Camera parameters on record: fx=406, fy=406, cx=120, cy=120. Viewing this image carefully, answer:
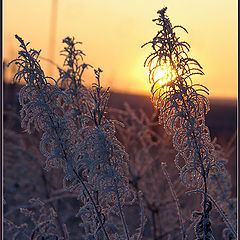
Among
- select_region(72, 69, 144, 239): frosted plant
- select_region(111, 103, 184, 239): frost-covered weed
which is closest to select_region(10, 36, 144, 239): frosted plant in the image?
select_region(72, 69, 144, 239): frosted plant

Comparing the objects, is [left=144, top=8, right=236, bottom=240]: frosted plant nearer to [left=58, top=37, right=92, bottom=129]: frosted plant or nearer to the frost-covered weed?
[left=58, top=37, right=92, bottom=129]: frosted plant

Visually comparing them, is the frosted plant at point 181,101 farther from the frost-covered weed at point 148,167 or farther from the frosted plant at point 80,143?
the frost-covered weed at point 148,167

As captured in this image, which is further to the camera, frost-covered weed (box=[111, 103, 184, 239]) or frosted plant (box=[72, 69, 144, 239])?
frost-covered weed (box=[111, 103, 184, 239])

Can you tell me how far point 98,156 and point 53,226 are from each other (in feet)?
2.11

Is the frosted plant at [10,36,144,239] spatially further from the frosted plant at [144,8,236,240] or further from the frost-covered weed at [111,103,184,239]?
the frost-covered weed at [111,103,184,239]

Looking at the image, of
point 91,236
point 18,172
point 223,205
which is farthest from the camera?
point 18,172

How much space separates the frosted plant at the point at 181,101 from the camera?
1.59 meters

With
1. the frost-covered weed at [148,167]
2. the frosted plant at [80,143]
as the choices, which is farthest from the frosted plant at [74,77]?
the frost-covered weed at [148,167]

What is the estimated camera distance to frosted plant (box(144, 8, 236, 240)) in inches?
62.8

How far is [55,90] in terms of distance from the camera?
1695 mm

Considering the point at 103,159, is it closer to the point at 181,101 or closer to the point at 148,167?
the point at 181,101

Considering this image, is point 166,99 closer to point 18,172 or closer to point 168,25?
point 168,25

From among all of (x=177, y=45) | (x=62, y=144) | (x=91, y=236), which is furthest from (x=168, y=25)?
(x=91, y=236)

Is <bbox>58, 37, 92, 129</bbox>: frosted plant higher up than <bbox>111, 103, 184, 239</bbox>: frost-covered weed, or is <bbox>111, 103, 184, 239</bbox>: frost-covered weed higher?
<bbox>58, 37, 92, 129</bbox>: frosted plant
